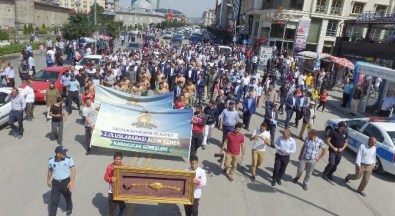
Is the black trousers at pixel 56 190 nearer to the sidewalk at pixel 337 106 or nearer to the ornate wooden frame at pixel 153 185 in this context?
the ornate wooden frame at pixel 153 185

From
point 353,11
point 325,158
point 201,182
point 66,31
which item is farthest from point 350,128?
point 353,11

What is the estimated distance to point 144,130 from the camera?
11.1m

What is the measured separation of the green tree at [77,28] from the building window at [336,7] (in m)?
34.6

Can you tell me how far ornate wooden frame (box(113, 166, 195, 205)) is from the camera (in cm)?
690

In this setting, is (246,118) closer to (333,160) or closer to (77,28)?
(333,160)

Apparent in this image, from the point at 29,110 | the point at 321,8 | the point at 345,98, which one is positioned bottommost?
the point at 29,110

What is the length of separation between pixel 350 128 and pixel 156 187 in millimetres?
9308

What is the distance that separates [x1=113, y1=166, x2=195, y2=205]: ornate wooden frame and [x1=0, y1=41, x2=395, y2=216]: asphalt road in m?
1.16

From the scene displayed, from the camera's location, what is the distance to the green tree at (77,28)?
3488 centimetres

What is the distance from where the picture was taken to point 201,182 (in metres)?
7.18

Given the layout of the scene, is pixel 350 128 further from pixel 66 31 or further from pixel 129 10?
pixel 129 10

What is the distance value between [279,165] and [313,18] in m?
47.3

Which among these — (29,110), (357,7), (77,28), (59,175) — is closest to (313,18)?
(357,7)

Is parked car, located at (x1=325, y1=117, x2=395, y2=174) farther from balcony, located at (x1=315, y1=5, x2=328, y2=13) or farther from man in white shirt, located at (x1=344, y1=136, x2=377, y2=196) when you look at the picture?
balcony, located at (x1=315, y1=5, x2=328, y2=13)
